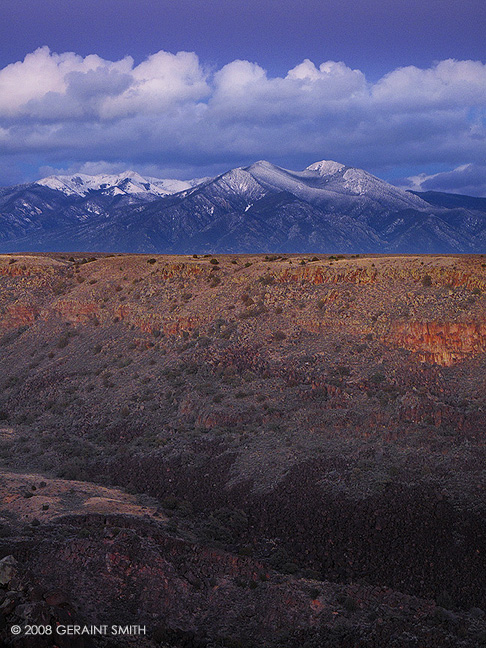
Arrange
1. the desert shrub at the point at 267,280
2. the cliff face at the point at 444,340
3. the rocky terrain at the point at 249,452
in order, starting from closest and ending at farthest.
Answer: the rocky terrain at the point at 249,452, the cliff face at the point at 444,340, the desert shrub at the point at 267,280

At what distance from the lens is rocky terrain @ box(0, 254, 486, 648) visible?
1714 centimetres

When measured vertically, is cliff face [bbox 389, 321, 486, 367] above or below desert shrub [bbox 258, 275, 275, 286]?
below

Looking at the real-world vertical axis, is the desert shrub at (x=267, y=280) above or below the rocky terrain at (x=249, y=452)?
above

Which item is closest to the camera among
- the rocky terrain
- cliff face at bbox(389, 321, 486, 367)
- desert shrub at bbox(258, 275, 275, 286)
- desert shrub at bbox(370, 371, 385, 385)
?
the rocky terrain

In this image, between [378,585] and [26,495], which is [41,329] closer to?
[26,495]

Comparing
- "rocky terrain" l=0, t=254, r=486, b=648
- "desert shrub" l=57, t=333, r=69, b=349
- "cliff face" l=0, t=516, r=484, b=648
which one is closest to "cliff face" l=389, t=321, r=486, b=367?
"rocky terrain" l=0, t=254, r=486, b=648

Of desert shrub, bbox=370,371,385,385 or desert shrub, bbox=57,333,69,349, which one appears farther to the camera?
desert shrub, bbox=57,333,69,349

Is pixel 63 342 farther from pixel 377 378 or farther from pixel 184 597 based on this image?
pixel 184 597

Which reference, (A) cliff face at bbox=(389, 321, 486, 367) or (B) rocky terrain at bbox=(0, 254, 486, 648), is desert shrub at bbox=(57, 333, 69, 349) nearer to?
(B) rocky terrain at bbox=(0, 254, 486, 648)

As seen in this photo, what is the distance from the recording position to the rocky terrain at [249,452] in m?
17.1

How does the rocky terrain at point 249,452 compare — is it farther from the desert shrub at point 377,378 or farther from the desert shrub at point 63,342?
the desert shrub at point 63,342

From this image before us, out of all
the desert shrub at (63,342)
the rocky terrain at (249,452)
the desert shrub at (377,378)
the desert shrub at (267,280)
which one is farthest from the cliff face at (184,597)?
the desert shrub at (63,342)

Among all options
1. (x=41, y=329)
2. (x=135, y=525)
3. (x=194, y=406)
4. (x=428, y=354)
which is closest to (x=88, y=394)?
(x=194, y=406)

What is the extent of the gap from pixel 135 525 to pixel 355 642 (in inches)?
353
